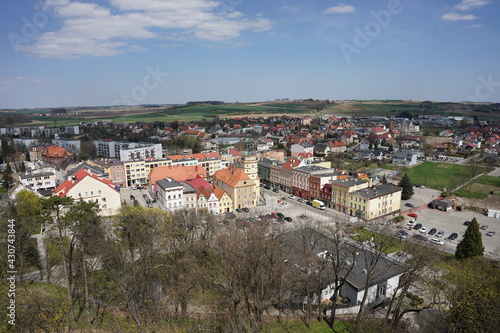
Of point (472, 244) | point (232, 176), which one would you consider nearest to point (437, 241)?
point (472, 244)

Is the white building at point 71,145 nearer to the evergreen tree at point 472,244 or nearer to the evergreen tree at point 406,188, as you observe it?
the evergreen tree at point 406,188

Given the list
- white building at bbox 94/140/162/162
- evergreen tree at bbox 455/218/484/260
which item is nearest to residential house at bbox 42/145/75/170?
white building at bbox 94/140/162/162

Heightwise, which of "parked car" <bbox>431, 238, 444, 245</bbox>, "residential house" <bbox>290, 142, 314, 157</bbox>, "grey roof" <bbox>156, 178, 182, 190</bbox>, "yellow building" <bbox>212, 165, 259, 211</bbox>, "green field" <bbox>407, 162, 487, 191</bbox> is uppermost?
"residential house" <bbox>290, 142, 314, 157</bbox>

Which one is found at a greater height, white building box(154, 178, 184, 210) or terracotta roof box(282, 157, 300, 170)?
terracotta roof box(282, 157, 300, 170)

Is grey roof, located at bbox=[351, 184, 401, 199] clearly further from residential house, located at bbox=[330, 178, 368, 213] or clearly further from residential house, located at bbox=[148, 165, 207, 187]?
residential house, located at bbox=[148, 165, 207, 187]

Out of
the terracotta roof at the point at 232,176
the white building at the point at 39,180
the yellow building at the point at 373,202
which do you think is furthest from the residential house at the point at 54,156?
the yellow building at the point at 373,202
